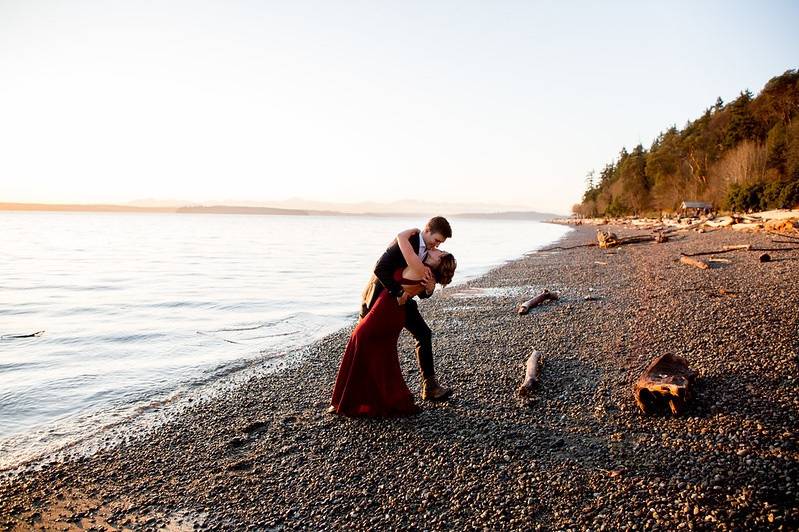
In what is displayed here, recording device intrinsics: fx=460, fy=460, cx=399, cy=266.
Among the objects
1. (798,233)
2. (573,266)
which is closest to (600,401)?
(573,266)

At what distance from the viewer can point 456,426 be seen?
5.77 m

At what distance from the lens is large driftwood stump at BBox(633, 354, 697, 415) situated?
18.2 feet

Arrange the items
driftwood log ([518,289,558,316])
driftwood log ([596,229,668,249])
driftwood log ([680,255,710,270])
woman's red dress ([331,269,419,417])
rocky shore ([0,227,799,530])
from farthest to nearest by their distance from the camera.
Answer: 1. driftwood log ([596,229,668,249])
2. driftwood log ([680,255,710,270])
3. driftwood log ([518,289,558,316])
4. woman's red dress ([331,269,419,417])
5. rocky shore ([0,227,799,530])

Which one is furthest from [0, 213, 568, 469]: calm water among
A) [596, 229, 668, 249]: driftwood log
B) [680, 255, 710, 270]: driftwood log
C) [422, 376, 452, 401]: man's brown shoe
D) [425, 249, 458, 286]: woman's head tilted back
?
[596, 229, 668, 249]: driftwood log

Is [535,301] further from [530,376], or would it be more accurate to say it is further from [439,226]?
[439,226]

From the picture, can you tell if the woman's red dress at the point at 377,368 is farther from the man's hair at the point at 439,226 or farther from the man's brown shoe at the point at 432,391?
the man's hair at the point at 439,226

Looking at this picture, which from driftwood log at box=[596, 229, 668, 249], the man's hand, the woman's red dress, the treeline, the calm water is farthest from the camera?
the treeline

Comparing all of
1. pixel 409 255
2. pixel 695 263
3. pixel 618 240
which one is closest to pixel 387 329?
pixel 409 255

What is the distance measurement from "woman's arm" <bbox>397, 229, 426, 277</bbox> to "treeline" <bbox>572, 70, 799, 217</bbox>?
156 ft

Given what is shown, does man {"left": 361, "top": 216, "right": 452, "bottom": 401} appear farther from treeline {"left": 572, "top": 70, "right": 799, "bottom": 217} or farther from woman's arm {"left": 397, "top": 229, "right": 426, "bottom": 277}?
treeline {"left": 572, "top": 70, "right": 799, "bottom": 217}

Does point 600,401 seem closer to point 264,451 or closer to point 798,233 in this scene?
point 264,451

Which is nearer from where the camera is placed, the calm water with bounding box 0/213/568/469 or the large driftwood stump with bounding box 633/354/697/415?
the large driftwood stump with bounding box 633/354/697/415

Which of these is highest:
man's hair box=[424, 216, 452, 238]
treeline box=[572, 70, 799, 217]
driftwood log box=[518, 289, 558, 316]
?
treeline box=[572, 70, 799, 217]

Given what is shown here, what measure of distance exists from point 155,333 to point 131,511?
31.2ft
